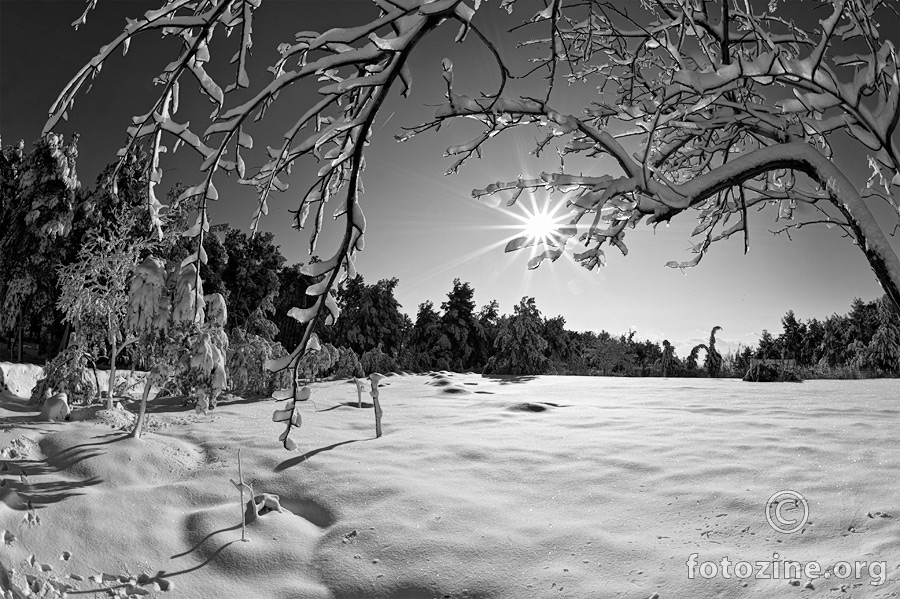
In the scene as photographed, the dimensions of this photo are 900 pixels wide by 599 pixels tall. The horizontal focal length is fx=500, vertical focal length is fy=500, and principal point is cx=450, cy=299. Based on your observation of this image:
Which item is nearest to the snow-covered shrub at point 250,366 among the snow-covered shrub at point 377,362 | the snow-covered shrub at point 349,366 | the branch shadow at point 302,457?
the branch shadow at point 302,457

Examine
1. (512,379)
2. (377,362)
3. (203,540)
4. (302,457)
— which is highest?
(377,362)

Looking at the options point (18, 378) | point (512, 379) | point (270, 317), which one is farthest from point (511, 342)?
point (18, 378)

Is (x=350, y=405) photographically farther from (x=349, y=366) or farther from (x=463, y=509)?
(x=349, y=366)

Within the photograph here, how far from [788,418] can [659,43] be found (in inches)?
379

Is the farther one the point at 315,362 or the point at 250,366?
the point at 315,362

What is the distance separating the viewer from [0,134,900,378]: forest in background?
10.8 meters

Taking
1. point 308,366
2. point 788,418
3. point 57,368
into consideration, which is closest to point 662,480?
point 788,418

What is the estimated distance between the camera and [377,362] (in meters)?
28.3

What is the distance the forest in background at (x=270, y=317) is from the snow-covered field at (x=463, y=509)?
2.44 metres

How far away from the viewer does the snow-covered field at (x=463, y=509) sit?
4289mm

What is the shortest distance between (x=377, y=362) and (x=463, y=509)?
900 inches

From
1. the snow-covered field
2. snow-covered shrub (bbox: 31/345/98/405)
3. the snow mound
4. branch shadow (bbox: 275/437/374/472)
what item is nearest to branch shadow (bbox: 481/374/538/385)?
the snow-covered field
